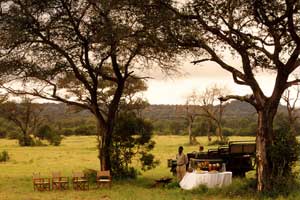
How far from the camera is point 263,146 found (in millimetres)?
21000

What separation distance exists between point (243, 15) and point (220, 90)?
7084 cm

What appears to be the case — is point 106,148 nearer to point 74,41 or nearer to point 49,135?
point 74,41

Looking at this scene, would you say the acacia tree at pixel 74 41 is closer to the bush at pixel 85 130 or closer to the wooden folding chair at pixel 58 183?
the wooden folding chair at pixel 58 183

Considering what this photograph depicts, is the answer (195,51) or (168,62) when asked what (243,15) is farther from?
(168,62)

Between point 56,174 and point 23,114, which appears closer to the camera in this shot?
point 56,174

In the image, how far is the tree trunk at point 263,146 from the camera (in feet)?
68.6

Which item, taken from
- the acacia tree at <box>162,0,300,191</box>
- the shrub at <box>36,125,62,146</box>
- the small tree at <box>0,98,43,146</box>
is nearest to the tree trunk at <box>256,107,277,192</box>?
the acacia tree at <box>162,0,300,191</box>

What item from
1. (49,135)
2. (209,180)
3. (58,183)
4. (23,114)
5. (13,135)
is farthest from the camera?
(13,135)

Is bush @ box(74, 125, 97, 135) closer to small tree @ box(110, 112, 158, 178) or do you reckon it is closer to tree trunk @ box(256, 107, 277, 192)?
small tree @ box(110, 112, 158, 178)

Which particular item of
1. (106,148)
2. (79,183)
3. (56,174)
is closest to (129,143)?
(106,148)

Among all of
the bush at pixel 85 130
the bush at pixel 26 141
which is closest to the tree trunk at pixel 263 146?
the bush at pixel 26 141

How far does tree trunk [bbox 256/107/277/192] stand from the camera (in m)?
20.9

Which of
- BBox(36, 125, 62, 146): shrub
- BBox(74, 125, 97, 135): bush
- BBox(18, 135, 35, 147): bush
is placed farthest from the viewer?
BBox(74, 125, 97, 135): bush

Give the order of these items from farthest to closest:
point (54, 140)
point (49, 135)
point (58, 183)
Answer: point (49, 135) → point (54, 140) → point (58, 183)
